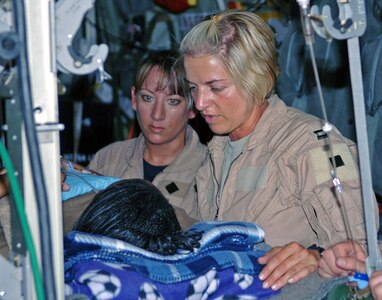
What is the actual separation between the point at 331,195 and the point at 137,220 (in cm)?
74

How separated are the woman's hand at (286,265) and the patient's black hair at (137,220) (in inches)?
7.8

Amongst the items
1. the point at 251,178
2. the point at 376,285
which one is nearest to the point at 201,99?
the point at 251,178

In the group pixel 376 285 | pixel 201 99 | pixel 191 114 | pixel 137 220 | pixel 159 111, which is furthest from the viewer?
pixel 191 114

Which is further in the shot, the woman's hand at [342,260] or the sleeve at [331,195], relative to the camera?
the sleeve at [331,195]

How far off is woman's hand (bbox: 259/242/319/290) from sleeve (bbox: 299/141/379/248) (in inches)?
10.3

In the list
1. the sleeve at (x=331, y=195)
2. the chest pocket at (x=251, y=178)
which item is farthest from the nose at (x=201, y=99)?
the sleeve at (x=331, y=195)

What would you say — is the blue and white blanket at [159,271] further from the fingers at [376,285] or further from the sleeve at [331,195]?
the sleeve at [331,195]

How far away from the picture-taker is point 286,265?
2.01m

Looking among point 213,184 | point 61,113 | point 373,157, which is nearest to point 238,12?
point 213,184

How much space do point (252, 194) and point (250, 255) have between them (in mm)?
567

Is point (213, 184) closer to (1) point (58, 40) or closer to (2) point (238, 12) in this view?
(2) point (238, 12)

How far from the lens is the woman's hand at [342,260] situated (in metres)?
1.99

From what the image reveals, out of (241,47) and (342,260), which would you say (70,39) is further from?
(241,47)

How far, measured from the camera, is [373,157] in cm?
422
